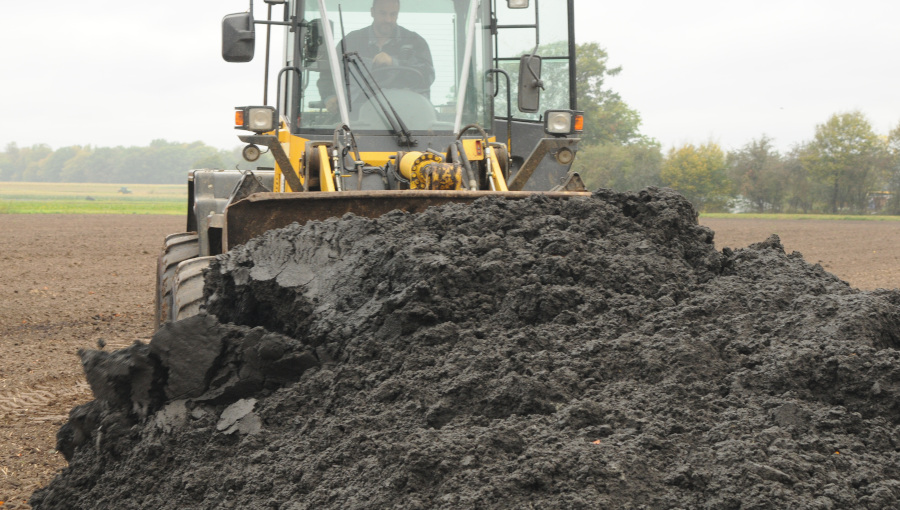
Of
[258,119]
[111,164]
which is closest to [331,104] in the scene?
[258,119]

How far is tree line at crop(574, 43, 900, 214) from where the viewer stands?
1900 inches

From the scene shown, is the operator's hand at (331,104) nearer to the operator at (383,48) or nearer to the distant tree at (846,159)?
the operator at (383,48)

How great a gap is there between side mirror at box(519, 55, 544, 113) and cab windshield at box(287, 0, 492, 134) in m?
0.36

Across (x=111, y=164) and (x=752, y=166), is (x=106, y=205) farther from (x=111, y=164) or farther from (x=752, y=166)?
(x=111, y=164)

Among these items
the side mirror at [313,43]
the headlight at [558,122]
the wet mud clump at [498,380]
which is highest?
the side mirror at [313,43]

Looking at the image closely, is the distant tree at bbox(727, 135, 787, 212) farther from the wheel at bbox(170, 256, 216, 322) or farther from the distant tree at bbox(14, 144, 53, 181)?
the distant tree at bbox(14, 144, 53, 181)

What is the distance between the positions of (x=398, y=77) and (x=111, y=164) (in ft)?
444

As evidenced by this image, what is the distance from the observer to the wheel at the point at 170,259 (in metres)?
4.74

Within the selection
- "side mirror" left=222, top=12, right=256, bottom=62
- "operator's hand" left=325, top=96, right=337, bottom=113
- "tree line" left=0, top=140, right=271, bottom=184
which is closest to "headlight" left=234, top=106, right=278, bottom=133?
"side mirror" left=222, top=12, right=256, bottom=62

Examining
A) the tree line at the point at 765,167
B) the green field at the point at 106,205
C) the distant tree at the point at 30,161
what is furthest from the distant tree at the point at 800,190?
the distant tree at the point at 30,161

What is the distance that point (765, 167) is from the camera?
52562mm

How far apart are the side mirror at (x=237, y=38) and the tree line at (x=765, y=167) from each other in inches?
1646

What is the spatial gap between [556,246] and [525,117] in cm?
254

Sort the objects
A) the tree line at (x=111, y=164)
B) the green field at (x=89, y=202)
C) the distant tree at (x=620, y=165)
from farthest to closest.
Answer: the tree line at (x=111, y=164)
the distant tree at (x=620, y=165)
the green field at (x=89, y=202)
